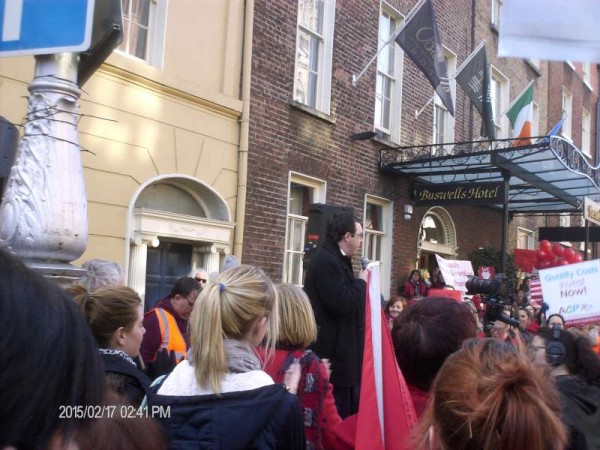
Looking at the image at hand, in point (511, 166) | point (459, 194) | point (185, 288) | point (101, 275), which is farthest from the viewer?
point (459, 194)

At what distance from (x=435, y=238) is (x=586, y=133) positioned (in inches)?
484

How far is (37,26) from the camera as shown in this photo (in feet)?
8.73

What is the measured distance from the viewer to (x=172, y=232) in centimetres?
815

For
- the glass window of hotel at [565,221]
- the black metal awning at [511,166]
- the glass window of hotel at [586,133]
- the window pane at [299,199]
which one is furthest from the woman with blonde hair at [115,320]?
the glass window of hotel at [586,133]

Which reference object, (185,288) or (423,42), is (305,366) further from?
(423,42)

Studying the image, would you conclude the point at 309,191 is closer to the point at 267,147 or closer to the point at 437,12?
the point at 267,147

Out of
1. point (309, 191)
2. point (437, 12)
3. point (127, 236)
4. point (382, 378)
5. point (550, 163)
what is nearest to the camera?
point (382, 378)

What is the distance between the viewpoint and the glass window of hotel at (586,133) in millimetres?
23172

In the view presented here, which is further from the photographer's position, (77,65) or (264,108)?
(264,108)

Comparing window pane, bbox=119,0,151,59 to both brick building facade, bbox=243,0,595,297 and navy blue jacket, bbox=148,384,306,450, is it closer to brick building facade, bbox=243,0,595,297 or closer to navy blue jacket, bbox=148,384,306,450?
brick building facade, bbox=243,0,595,297

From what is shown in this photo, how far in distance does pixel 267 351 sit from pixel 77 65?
1.44 m

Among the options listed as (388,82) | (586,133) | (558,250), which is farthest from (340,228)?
(586,133)

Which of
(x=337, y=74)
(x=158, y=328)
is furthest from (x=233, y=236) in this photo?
(x=158, y=328)

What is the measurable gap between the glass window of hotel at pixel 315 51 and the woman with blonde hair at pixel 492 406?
28.9 feet
